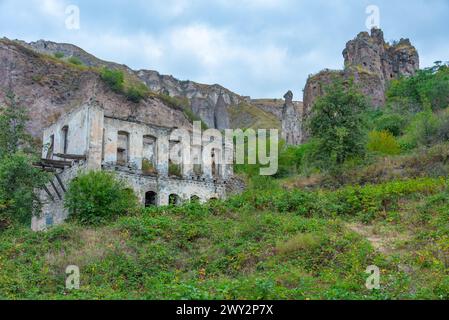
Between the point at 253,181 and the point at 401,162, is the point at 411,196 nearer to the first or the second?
the point at 401,162

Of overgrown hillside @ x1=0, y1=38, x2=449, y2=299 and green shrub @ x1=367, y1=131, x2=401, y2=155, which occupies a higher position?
green shrub @ x1=367, y1=131, x2=401, y2=155

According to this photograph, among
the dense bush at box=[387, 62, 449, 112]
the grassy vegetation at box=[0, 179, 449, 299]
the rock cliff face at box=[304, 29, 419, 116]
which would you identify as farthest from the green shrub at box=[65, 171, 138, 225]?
the rock cliff face at box=[304, 29, 419, 116]

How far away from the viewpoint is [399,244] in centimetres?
1380


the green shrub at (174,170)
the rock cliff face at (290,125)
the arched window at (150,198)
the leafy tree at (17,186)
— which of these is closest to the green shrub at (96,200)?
the leafy tree at (17,186)

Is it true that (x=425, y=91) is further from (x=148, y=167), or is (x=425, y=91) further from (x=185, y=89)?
(x=185, y=89)

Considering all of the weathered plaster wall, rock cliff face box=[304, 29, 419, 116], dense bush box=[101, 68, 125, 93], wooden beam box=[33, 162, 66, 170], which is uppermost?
rock cliff face box=[304, 29, 419, 116]

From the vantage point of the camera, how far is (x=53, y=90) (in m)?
46.6

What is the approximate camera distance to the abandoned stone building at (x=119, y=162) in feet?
79.6

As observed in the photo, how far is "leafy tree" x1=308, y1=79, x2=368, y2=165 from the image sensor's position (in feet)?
82.5

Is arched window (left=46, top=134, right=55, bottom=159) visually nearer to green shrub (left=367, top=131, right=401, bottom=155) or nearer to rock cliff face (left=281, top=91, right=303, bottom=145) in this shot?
green shrub (left=367, top=131, right=401, bottom=155)

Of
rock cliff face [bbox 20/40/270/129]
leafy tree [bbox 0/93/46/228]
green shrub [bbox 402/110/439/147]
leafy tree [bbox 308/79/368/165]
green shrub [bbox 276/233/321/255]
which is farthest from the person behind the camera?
rock cliff face [bbox 20/40/270/129]

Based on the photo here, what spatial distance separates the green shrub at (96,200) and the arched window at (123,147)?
605cm

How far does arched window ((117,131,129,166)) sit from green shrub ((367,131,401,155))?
13.3 m

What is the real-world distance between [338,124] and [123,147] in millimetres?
11544
